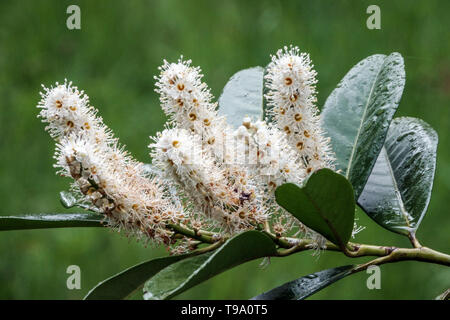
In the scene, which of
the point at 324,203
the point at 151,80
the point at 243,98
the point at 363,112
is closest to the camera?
the point at 324,203

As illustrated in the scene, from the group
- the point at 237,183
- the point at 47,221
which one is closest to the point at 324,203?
the point at 237,183

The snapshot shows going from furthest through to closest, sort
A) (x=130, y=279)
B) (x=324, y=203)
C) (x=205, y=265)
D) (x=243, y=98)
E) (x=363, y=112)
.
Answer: (x=243, y=98) < (x=363, y=112) < (x=130, y=279) < (x=324, y=203) < (x=205, y=265)

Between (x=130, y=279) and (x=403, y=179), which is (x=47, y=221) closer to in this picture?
(x=130, y=279)

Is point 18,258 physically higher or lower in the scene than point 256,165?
lower

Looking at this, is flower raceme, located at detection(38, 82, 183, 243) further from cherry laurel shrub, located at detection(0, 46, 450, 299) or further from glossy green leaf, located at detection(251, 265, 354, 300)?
glossy green leaf, located at detection(251, 265, 354, 300)
